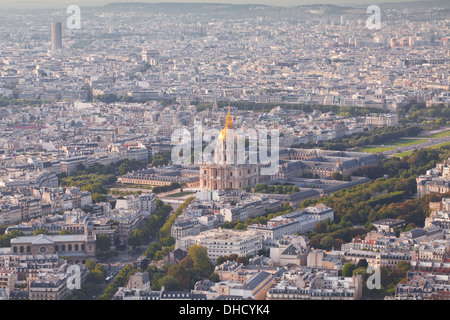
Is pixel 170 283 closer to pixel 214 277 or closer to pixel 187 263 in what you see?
pixel 214 277

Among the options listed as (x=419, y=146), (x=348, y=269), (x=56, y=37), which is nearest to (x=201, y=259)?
(x=348, y=269)

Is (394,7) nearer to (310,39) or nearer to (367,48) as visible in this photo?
(367,48)

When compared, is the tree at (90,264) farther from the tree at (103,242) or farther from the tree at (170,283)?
the tree at (170,283)

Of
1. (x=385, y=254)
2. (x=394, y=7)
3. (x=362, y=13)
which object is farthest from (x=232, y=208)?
(x=362, y=13)

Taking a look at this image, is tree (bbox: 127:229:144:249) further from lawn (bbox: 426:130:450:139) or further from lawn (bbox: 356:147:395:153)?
lawn (bbox: 426:130:450:139)

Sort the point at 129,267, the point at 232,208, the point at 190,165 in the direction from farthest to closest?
1. the point at 190,165
2. the point at 232,208
3. the point at 129,267

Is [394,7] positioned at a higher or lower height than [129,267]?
higher
